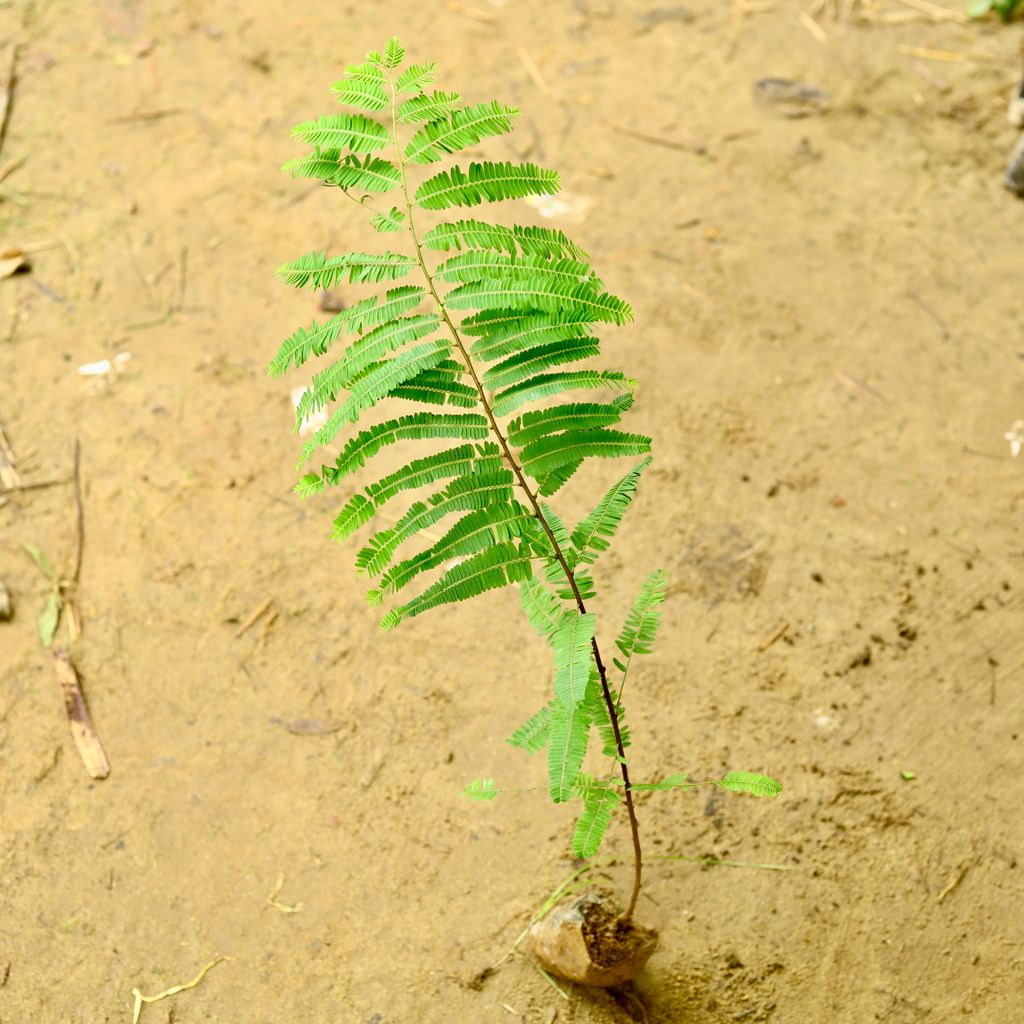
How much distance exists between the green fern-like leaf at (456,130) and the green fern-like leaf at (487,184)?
2.0 inches

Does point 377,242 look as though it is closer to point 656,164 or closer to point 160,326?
point 160,326

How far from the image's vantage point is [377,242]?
178 inches

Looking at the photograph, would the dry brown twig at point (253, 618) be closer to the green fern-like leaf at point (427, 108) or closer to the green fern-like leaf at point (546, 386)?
the green fern-like leaf at point (546, 386)

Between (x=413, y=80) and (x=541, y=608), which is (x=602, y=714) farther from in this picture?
(x=413, y=80)

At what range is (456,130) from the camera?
6.70 ft

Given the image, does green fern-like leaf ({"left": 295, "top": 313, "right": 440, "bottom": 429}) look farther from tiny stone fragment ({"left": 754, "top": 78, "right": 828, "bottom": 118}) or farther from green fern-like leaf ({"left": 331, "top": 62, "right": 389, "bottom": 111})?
tiny stone fragment ({"left": 754, "top": 78, "right": 828, "bottom": 118})

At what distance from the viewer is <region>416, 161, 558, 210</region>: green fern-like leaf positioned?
2.04m

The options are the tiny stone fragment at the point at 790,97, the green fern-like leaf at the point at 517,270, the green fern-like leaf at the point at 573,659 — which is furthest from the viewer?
the tiny stone fragment at the point at 790,97

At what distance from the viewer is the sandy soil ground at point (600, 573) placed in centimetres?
280

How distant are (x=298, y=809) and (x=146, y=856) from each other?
0.46 meters

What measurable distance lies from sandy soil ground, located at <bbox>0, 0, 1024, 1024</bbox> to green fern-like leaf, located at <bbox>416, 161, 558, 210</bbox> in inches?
68.1

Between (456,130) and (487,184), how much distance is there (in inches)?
4.9

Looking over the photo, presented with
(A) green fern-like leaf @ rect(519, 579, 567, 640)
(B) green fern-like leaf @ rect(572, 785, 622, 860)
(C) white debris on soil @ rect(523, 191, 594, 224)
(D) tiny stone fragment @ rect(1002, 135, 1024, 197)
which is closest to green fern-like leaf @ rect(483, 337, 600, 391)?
(A) green fern-like leaf @ rect(519, 579, 567, 640)

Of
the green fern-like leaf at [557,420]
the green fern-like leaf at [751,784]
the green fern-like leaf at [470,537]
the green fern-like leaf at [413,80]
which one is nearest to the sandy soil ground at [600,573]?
the green fern-like leaf at [751,784]
